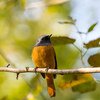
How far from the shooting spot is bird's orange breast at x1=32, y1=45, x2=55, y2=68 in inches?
140

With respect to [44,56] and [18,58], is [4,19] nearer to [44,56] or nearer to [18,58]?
[18,58]

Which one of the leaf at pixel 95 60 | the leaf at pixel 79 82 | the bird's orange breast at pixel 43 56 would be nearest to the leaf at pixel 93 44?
the leaf at pixel 95 60

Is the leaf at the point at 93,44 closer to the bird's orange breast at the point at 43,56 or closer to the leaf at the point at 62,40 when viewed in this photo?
the leaf at the point at 62,40

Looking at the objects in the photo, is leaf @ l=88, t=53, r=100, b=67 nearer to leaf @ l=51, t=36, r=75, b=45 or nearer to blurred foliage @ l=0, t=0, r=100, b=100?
leaf @ l=51, t=36, r=75, b=45

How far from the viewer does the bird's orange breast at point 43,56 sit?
3.55m

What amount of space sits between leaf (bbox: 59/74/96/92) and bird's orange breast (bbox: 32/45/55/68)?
123 centimetres

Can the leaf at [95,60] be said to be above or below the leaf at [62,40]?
below

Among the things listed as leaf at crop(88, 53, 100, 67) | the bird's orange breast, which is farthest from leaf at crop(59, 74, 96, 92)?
the bird's orange breast

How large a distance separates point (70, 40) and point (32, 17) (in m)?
5.48

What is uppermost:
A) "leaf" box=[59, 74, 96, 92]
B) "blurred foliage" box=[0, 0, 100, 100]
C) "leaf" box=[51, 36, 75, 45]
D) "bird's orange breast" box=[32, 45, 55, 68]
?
"leaf" box=[51, 36, 75, 45]

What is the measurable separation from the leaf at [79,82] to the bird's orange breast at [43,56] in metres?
1.23

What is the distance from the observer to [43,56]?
11.7ft

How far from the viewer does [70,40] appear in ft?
7.41

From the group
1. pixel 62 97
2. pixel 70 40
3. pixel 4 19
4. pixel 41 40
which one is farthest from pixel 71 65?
pixel 4 19
